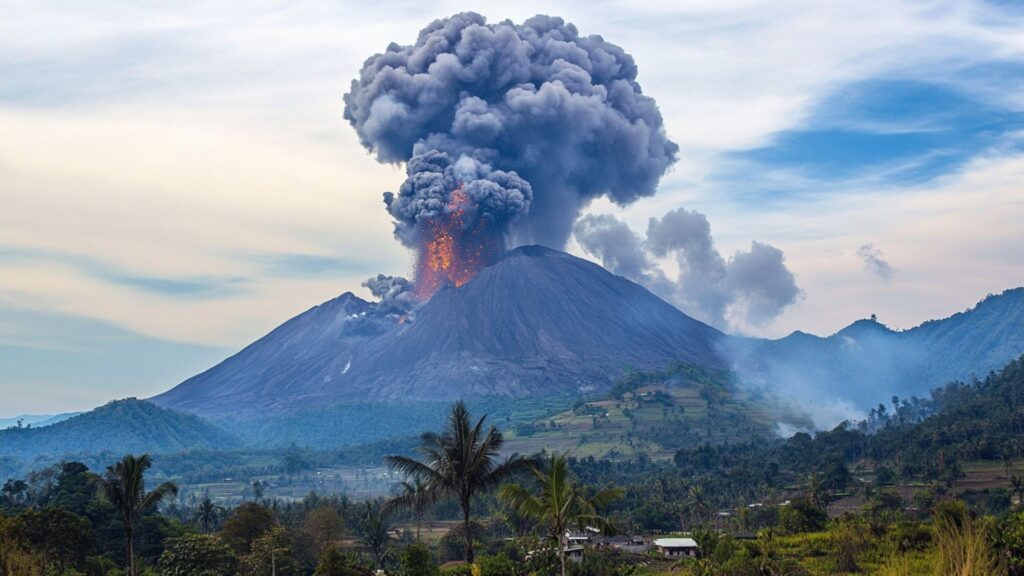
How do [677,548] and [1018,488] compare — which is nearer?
[677,548]

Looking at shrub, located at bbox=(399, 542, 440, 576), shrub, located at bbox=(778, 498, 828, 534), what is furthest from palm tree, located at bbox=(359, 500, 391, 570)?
shrub, located at bbox=(399, 542, 440, 576)

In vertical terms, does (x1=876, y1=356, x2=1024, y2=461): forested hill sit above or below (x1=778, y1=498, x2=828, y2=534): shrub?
above

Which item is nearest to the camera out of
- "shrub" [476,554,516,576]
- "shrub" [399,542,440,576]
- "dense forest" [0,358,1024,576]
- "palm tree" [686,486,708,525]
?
"dense forest" [0,358,1024,576]

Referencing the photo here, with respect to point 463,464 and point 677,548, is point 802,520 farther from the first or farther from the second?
point 463,464

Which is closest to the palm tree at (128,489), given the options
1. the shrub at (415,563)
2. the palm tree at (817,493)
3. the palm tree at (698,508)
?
the shrub at (415,563)

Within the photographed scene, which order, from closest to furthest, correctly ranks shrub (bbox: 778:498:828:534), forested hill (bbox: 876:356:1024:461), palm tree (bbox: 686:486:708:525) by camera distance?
1. shrub (bbox: 778:498:828:534)
2. palm tree (bbox: 686:486:708:525)
3. forested hill (bbox: 876:356:1024:461)

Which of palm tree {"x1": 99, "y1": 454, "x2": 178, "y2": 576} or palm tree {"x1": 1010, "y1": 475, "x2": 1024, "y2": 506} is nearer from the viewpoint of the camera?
palm tree {"x1": 99, "y1": 454, "x2": 178, "y2": 576}

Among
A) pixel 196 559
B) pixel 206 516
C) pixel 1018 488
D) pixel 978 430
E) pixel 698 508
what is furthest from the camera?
pixel 978 430

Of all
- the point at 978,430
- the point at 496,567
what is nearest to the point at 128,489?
the point at 496,567

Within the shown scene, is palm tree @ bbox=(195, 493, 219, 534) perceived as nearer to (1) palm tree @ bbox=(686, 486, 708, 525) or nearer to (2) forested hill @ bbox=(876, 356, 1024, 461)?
(1) palm tree @ bbox=(686, 486, 708, 525)

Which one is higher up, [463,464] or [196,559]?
[463,464]
